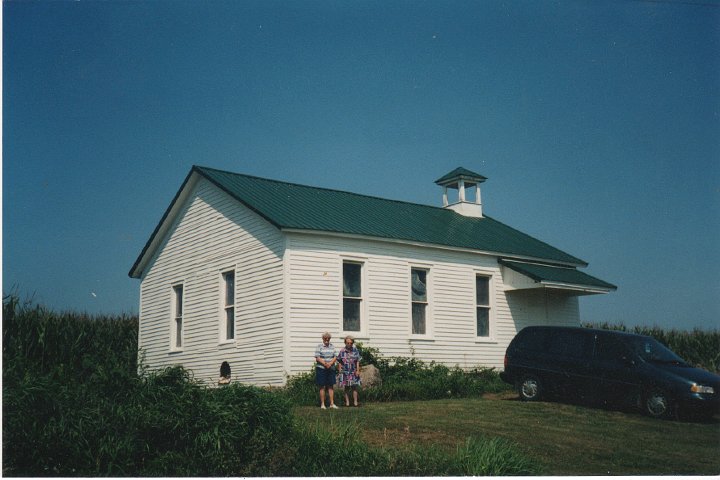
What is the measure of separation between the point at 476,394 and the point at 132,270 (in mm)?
13012

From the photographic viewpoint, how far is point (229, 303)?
22750 millimetres

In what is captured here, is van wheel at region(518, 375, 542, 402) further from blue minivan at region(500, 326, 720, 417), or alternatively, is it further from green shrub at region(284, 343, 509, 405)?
green shrub at region(284, 343, 509, 405)

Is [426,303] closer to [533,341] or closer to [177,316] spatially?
[533,341]

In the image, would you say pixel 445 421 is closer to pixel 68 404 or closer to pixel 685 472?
pixel 685 472

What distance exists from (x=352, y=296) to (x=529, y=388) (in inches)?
221

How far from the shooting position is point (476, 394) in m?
20.5

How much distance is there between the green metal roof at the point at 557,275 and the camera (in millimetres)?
24984

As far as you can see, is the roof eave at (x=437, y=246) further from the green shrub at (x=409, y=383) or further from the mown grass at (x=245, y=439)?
the mown grass at (x=245, y=439)

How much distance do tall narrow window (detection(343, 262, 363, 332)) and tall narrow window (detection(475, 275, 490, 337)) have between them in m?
4.78

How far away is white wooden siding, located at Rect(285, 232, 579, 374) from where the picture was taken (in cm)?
2052

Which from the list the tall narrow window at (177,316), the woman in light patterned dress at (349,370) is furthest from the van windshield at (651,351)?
the tall narrow window at (177,316)

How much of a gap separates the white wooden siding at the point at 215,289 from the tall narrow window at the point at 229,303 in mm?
185

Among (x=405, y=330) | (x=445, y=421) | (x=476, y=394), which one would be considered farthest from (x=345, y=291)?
(x=445, y=421)

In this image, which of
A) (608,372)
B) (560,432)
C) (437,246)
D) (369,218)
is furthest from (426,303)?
(560,432)
